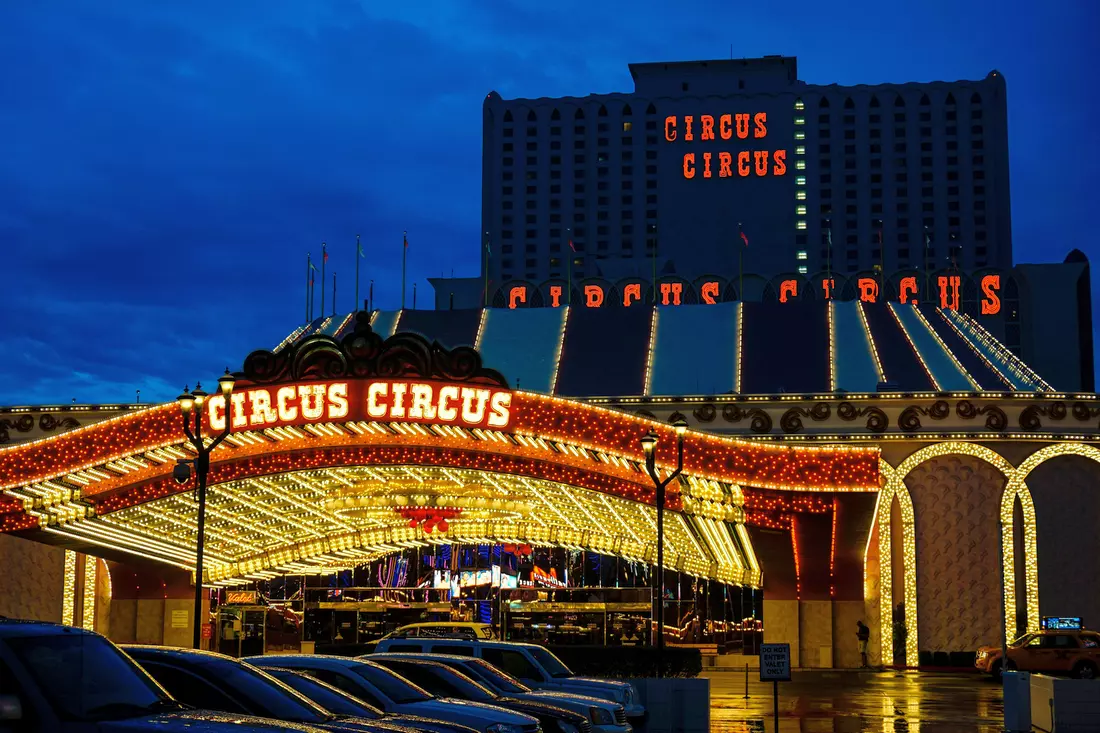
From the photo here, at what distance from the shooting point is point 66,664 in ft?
31.6

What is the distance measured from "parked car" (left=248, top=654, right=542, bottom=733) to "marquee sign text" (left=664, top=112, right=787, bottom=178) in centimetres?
13024

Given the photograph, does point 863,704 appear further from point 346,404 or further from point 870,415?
point 870,415

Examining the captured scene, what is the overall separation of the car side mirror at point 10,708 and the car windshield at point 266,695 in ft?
9.19

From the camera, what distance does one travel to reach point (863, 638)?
41.6 m

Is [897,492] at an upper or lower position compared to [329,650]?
upper

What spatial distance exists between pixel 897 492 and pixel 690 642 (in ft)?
26.0

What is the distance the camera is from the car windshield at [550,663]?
23234 millimetres

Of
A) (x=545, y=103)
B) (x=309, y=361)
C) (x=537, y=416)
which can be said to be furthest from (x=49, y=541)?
(x=545, y=103)

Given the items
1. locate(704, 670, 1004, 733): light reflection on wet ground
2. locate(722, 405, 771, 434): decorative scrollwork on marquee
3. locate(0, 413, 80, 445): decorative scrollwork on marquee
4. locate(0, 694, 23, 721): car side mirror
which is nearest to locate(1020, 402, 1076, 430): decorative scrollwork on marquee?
Answer: locate(722, 405, 771, 434): decorative scrollwork on marquee

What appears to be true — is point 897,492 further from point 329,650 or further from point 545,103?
point 545,103

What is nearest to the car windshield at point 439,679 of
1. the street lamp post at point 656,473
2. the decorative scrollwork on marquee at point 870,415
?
the street lamp post at point 656,473

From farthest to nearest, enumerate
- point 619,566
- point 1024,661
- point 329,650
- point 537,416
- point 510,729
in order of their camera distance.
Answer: point 619,566
point 1024,661
point 537,416
point 329,650
point 510,729

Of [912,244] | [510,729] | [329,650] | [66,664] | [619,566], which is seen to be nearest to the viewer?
[66,664]

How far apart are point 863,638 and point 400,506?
13.7 metres
